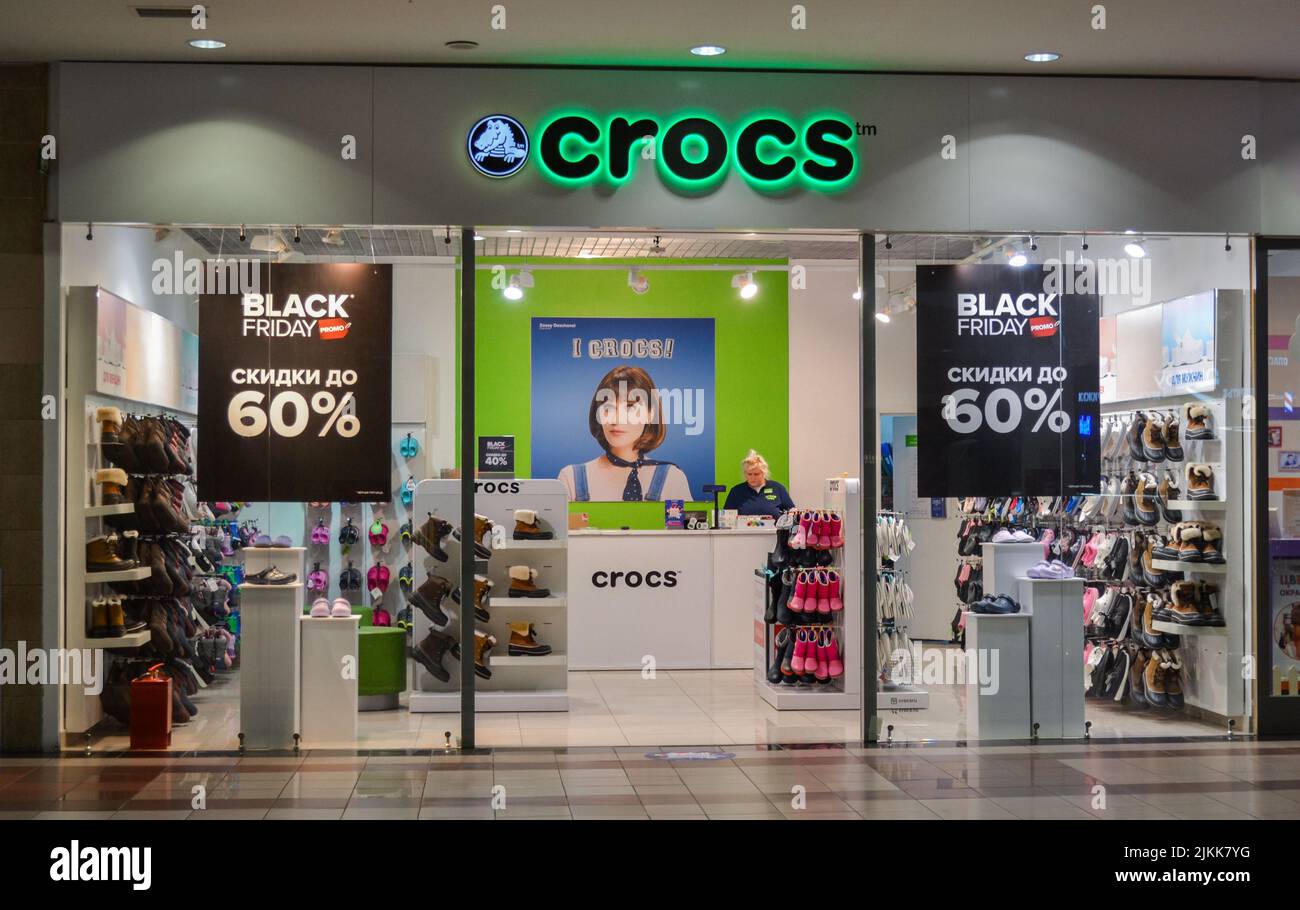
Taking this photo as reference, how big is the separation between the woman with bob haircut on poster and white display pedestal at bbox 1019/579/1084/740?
202 inches

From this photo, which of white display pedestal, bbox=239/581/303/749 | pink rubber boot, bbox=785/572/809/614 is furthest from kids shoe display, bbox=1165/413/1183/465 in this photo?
white display pedestal, bbox=239/581/303/749

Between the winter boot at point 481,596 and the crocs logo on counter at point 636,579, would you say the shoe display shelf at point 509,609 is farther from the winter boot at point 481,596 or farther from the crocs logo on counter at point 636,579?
the crocs logo on counter at point 636,579

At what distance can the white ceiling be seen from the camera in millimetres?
6312

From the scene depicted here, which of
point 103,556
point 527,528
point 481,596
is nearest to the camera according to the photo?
point 103,556

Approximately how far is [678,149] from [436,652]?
3318 mm

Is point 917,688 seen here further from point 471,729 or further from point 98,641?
point 98,641

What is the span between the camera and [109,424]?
24.3ft

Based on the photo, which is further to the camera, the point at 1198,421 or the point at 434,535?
the point at 434,535

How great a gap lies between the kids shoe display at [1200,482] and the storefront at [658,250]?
1cm

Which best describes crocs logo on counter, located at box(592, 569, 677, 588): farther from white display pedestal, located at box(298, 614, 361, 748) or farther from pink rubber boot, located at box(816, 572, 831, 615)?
white display pedestal, located at box(298, 614, 361, 748)

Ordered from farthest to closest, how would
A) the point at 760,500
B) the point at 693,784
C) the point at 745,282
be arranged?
the point at 760,500
the point at 745,282
the point at 693,784

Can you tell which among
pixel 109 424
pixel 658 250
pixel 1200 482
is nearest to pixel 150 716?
pixel 109 424

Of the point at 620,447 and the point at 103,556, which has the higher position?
the point at 620,447

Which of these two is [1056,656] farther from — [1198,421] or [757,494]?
[757,494]
